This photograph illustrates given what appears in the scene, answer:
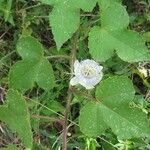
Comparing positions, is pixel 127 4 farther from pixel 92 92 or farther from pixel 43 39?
pixel 92 92

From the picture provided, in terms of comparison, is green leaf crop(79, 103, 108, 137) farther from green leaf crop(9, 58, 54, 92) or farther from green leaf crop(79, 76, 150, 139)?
green leaf crop(9, 58, 54, 92)

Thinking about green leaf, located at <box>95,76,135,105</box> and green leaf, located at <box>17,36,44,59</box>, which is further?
green leaf, located at <box>17,36,44,59</box>

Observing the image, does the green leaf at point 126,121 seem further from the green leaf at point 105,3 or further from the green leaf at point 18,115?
the green leaf at point 105,3

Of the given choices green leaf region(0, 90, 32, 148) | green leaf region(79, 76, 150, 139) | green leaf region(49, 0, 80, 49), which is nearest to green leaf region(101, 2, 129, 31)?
green leaf region(49, 0, 80, 49)

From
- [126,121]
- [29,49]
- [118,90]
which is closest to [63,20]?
[29,49]

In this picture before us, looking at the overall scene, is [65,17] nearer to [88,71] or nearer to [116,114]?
[88,71]
